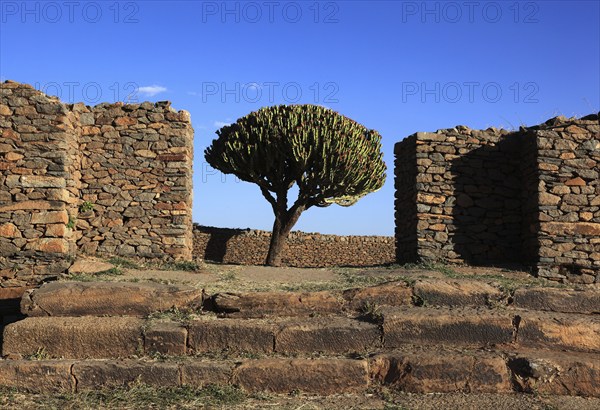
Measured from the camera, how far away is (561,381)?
21.6 feet

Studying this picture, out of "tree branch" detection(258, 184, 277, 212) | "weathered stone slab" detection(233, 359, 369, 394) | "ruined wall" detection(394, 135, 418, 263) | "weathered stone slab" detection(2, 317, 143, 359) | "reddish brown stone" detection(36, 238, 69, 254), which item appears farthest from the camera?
"tree branch" detection(258, 184, 277, 212)

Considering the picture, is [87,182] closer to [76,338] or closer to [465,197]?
[76,338]

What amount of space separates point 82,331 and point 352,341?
10.7 feet

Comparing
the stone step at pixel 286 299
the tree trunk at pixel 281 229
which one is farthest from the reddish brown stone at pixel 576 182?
the tree trunk at pixel 281 229

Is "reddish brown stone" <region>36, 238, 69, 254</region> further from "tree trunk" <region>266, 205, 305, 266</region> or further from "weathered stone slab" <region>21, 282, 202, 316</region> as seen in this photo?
"tree trunk" <region>266, 205, 305, 266</region>

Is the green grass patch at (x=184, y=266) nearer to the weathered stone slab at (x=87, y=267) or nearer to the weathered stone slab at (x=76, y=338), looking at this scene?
the weathered stone slab at (x=87, y=267)

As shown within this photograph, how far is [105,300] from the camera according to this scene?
26.2 feet

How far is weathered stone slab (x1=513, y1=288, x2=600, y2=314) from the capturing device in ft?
26.5

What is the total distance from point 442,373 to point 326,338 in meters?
1.38

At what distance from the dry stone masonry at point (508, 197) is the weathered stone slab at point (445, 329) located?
209 inches

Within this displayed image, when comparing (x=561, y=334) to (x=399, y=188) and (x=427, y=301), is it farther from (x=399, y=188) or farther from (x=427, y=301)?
(x=399, y=188)

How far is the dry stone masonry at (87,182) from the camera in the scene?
11328 mm

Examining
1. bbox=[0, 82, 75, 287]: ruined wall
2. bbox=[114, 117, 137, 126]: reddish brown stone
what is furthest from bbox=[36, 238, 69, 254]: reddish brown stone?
bbox=[114, 117, 137, 126]: reddish brown stone

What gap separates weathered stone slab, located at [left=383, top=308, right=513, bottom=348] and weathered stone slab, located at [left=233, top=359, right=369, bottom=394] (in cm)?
75
